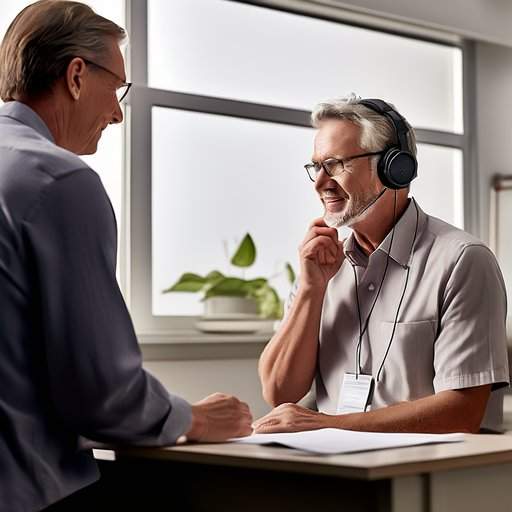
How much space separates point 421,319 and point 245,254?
161 cm

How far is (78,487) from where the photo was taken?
4.68 feet

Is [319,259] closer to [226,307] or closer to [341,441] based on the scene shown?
[341,441]

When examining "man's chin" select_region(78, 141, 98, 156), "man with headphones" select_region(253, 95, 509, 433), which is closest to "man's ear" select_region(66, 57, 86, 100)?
"man's chin" select_region(78, 141, 98, 156)

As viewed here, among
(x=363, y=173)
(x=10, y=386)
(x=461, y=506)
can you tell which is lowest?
(x=461, y=506)

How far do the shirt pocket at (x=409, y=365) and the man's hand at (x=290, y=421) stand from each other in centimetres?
33

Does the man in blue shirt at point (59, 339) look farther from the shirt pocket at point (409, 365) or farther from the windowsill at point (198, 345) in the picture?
the windowsill at point (198, 345)

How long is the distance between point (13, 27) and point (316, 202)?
2.68m

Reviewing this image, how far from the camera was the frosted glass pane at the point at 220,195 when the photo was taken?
3.71m

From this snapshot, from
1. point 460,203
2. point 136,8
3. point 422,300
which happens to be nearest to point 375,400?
point 422,300

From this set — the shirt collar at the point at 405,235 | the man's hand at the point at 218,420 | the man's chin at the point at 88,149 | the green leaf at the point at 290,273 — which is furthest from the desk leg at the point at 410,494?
the green leaf at the point at 290,273

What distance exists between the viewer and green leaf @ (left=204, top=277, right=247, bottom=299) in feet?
12.1

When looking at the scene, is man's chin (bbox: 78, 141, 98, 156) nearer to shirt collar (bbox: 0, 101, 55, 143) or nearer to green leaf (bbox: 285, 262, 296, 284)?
shirt collar (bbox: 0, 101, 55, 143)

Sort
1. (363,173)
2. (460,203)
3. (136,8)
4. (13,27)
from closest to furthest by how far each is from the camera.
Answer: (13,27)
(363,173)
(136,8)
(460,203)

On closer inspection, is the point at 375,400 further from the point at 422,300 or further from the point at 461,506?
the point at 461,506
